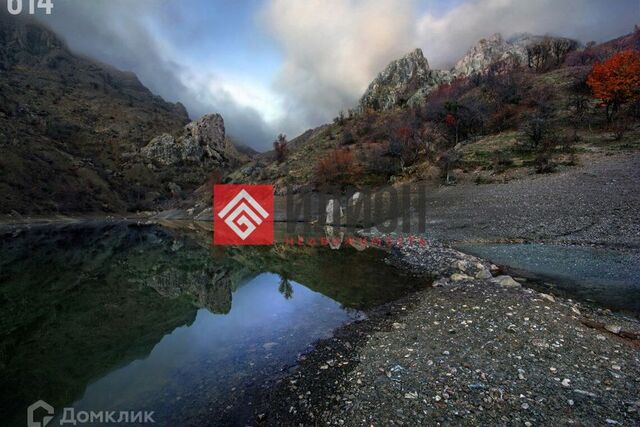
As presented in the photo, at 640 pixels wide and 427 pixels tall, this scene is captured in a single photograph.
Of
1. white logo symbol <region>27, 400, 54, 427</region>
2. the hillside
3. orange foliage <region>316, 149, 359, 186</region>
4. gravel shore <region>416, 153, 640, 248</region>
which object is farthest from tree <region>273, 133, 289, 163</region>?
white logo symbol <region>27, 400, 54, 427</region>

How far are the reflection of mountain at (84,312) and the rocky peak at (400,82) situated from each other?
117171 mm

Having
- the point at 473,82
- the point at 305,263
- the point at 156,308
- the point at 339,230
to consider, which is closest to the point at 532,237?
the point at 305,263

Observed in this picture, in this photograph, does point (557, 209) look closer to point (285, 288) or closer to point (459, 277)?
point (459, 277)

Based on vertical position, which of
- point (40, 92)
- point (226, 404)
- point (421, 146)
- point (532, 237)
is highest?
point (40, 92)

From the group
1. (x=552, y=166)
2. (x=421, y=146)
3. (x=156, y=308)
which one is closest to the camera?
(x=156, y=308)

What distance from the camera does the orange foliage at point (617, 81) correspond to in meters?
49.9

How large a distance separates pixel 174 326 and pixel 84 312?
20.9 feet

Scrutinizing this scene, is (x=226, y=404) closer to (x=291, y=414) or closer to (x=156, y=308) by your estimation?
(x=291, y=414)

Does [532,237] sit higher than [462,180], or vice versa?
[462,180]

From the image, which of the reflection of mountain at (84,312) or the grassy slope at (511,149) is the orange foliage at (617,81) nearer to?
the grassy slope at (511,149)

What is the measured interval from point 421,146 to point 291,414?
6497cm

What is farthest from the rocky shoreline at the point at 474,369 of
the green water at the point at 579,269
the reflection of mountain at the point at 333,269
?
the reflection of mountain at the point at 333,269

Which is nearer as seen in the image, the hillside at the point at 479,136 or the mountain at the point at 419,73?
the hillside at the point at 479,136

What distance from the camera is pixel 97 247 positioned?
42.4 m
